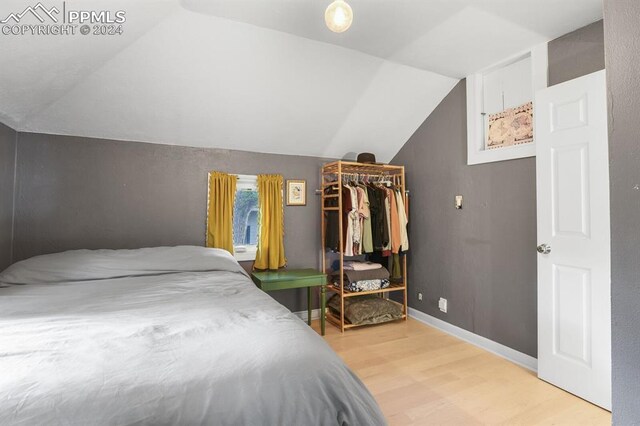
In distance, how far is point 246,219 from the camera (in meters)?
3.33

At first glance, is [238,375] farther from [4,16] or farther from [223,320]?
[4,16]

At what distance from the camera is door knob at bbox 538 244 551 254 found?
7.06 ft

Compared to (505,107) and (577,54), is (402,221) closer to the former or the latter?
(505,107)

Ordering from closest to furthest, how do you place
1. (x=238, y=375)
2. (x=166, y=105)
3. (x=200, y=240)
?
(x=238, y=375) < (x=166, y=105) < (x=200, y=240)

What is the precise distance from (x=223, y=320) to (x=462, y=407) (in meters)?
1.57

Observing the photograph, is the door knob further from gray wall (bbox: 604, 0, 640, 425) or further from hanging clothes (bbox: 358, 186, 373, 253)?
gray wall (bbox: 604, 0, 640, 425)

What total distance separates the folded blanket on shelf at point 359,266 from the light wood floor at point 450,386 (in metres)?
0.68

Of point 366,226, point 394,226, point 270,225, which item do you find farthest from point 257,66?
point 394,226

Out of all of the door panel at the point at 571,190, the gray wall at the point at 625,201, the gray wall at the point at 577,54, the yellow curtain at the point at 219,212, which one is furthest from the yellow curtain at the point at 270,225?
the gray wall at the point at 625,201

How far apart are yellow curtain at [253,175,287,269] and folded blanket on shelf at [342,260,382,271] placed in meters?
0.69

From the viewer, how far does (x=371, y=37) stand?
2.27 m

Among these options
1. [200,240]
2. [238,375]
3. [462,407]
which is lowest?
[462,407]

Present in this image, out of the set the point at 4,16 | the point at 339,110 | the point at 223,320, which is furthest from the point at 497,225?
the point at 4,16

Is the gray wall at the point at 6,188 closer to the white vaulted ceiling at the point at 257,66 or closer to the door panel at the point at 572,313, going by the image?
the white vaulted ceiling at the point at 257,66
